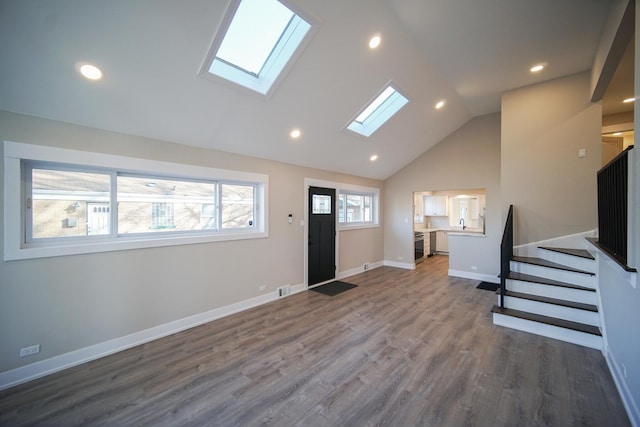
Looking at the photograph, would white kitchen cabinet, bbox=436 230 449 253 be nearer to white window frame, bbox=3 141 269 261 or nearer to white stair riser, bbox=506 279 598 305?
white stair riser, bbox=506 279 598 305

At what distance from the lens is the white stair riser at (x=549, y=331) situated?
2.86 meters

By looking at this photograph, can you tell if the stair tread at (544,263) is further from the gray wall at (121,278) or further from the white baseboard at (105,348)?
the white baseboard at (105,348)

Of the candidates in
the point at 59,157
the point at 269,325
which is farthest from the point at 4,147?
the point at 269,325

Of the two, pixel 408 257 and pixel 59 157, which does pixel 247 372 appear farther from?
pixel 408 257

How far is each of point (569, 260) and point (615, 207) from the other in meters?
1.67

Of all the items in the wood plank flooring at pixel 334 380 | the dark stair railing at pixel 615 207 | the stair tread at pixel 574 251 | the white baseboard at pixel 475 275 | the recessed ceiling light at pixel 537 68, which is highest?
the recessed ceiling light at pixel 537 68

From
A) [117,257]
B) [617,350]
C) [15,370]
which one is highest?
[117,257]

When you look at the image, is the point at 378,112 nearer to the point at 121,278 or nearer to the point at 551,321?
the point at 551,321

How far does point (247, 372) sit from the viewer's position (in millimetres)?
2457

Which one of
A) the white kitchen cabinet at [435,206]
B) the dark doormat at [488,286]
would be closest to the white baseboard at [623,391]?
the dark doormat at [488,286]

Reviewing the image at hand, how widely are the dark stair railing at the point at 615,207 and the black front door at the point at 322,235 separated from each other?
4059mm

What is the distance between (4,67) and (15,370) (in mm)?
2649

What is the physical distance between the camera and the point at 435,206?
8602 millimetres

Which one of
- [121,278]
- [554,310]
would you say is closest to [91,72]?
[121,278]
